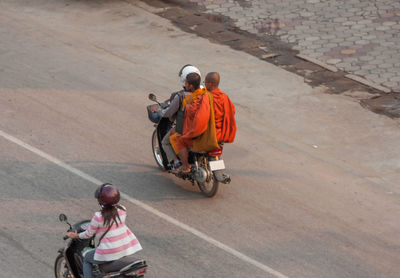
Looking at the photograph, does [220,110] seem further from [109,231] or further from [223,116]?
[109,231]

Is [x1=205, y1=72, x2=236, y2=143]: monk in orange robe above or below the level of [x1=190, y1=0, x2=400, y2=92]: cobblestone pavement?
below

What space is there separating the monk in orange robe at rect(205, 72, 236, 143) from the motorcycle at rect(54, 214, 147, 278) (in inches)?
114

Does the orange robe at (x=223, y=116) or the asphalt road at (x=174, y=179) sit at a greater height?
the orange robe at (x=223, y=116)

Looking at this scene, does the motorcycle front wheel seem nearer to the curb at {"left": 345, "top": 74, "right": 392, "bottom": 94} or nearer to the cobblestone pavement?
the curb at {"left": 345, "top": 74, "right": 392, "bottom": 94}

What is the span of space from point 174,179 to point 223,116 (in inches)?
56.8

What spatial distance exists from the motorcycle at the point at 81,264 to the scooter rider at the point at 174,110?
2.76 m

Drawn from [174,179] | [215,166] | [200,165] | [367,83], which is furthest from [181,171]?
[367,83]

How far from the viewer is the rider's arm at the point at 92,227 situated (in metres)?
7.08

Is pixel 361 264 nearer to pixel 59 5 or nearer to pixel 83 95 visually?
pixel 83 95

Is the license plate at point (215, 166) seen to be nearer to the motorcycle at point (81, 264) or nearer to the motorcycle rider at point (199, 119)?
the motorcycle rider at point (199, 119)

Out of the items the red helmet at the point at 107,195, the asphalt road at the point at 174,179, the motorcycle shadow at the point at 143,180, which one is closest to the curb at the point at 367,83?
the asphalt road at the point at 174,179

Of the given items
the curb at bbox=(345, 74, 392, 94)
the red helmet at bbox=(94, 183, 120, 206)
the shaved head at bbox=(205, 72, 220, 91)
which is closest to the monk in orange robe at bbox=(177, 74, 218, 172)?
the shaved head at bbox=(205, 72, 220, 91)

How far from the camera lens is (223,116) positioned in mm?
9969

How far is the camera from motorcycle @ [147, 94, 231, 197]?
9.95 m
